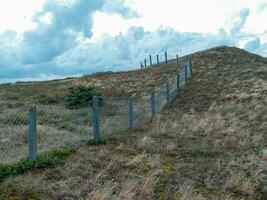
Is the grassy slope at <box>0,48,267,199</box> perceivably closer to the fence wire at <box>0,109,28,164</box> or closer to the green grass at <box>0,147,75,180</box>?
the green grass at <box>0,147,75,180</box>

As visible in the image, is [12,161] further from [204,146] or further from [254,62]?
[254,62]

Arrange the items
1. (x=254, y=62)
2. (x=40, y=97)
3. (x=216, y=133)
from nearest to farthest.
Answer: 1. (x=216, y=133)
2. (x=40, y=97)
3. (x=254, y=62)

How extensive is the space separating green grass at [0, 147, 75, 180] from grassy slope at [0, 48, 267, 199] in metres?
0.21

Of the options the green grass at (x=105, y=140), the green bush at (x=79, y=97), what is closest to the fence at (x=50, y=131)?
the green grass at (x=105, y=140)

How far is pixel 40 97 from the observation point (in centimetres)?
3378

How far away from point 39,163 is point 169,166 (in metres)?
2.91

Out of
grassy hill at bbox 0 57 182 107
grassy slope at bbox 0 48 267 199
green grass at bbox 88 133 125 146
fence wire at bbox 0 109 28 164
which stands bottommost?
grassy slope at bbox 0 48 267 199

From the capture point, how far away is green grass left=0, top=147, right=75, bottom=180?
8641mm

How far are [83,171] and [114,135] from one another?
4713mm

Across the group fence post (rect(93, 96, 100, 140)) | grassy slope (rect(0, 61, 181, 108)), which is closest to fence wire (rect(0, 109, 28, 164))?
fence post (rect(93, 96, 100, 140))

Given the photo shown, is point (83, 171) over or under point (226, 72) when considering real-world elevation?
under

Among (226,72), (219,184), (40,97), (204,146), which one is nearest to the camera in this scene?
(219,184)

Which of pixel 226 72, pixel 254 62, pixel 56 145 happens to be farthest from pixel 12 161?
pixel 254 62

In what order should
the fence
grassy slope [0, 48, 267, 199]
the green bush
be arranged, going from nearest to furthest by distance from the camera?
grassy slope [0, 48, 267, 199] < the fence < the green bush
